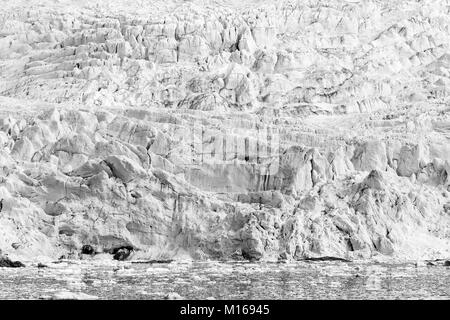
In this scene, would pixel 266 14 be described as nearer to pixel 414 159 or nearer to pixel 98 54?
pixel 98 54

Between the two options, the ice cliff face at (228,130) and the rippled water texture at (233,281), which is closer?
the rippled water texture at (233,281)

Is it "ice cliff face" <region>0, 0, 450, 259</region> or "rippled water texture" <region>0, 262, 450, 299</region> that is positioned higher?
"ice cliff face" <region>0, 0, 450, 259</region>

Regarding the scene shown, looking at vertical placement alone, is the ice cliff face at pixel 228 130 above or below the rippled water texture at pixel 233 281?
above
